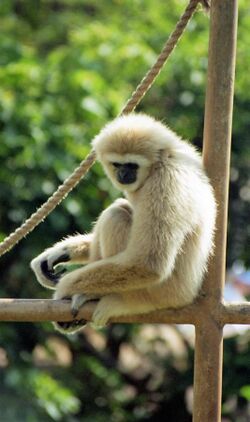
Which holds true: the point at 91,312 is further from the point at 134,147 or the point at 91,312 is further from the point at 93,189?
the point at 93,189

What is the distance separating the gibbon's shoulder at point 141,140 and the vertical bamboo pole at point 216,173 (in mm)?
188

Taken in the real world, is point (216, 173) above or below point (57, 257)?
above

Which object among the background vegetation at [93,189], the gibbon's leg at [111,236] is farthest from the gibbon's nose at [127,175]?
the background vegetation at [93,189]

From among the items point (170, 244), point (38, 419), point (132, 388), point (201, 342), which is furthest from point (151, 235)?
point (132, 388)

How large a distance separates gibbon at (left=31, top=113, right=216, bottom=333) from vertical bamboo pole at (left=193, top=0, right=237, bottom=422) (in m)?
0.07

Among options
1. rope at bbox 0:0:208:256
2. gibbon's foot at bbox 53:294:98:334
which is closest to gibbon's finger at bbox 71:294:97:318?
gibbon's foot at bbox 53:294:98:334

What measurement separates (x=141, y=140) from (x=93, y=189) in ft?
9.34

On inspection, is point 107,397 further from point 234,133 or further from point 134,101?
point 134,101

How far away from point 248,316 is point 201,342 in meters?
0.27

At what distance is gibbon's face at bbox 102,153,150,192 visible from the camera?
4.80 metres

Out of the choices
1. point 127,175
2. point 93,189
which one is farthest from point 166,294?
point 93,189

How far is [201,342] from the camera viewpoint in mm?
4379

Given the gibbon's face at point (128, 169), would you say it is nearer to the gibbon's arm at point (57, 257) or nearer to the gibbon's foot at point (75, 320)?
the gibbon's arm at point (57, 257)

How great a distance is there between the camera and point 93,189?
25.2ft
